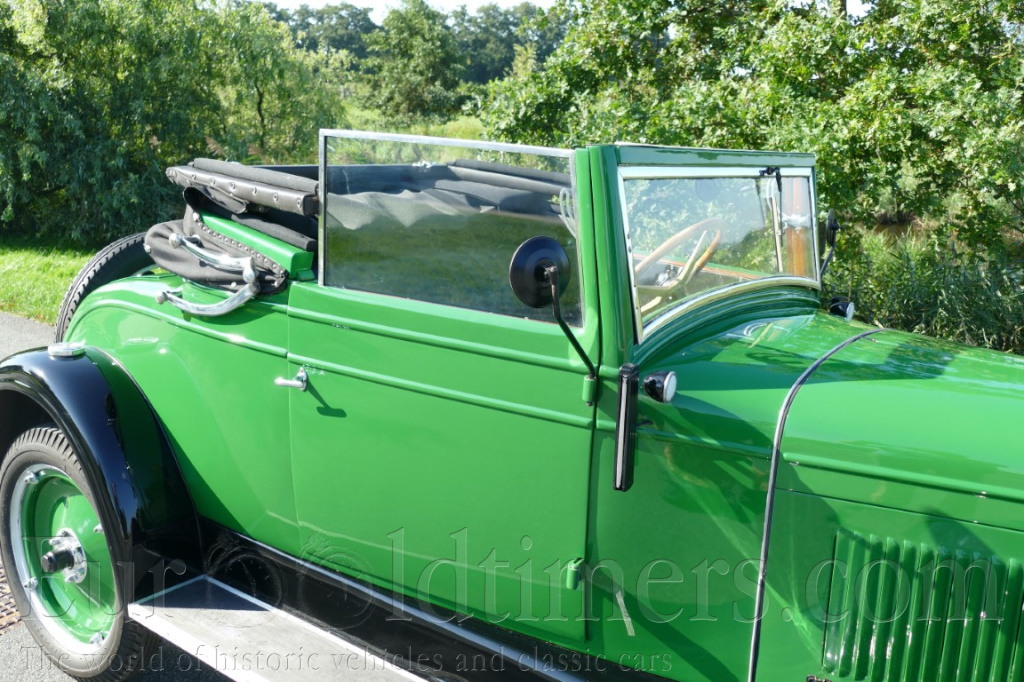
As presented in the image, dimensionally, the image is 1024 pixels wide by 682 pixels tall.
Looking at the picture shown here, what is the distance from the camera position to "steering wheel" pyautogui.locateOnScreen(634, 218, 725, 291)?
→ 2.16 m

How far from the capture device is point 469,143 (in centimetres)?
218

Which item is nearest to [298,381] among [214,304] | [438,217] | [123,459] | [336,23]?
[214,304]

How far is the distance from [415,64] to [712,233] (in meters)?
23.9

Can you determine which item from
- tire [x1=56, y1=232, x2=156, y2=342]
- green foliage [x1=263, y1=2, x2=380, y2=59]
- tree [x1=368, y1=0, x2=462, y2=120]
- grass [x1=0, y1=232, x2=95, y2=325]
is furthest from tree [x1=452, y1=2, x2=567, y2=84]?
tire [x1=56, y1=232, x2=156, y2=342]

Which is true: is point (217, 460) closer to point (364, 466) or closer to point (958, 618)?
point (364, 466)

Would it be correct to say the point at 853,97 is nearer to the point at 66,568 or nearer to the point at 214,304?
the point at 214,304

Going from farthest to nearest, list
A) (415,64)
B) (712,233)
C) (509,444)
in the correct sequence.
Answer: (415,64) < (712,233) < (509,444)

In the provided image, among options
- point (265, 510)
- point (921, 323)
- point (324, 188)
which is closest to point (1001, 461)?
point (324, 188)

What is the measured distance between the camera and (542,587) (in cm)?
213

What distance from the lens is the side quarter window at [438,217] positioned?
2164 mm

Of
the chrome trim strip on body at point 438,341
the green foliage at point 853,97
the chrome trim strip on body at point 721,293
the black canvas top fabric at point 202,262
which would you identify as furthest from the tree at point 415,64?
the chrome trim strip on body at point 438,341

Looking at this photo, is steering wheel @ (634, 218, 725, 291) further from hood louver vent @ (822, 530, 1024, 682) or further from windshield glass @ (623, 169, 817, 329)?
hood louver vent @ (822, 530, 1024, 682)

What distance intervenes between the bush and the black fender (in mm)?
4540

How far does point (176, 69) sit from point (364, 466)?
11.0 meters
